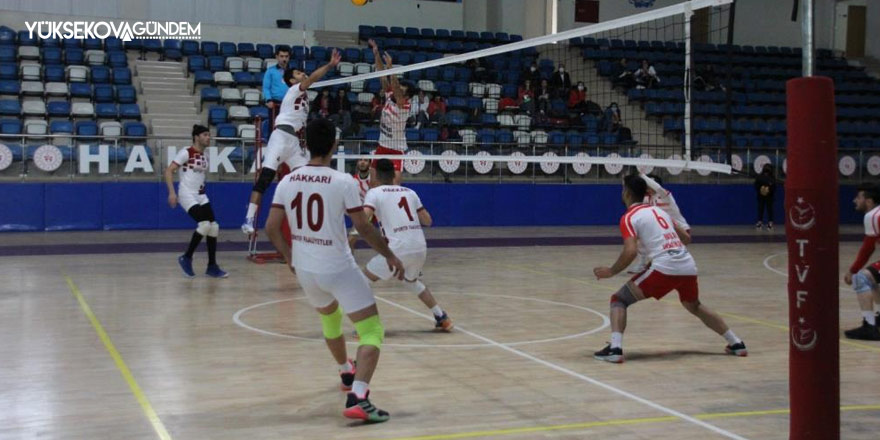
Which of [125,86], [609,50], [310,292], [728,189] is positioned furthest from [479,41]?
[310,292]

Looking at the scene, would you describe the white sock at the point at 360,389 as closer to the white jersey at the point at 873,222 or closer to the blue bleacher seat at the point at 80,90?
the white jersey at the point at 873,222

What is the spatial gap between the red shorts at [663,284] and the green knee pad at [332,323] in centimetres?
266

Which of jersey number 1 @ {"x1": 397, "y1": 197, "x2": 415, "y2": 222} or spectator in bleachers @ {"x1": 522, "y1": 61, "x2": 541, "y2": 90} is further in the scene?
spectator in bleachers @ {"x1": 522, "y1": 61, "x2": 541, "y2": 90}

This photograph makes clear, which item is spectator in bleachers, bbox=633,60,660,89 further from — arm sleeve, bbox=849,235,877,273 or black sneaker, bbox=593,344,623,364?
black sneaker, bbox=593,344,623,364

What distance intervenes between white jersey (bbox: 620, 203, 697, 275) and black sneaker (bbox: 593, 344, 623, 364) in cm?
73

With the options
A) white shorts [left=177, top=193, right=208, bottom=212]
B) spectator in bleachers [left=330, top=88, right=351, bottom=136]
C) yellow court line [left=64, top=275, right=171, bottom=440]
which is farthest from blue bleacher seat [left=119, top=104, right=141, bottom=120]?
yellow court line [left=64, top=275, right=171, bottom=440]

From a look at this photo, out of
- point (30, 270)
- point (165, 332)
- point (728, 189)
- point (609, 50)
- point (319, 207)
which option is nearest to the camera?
point (319, 207)

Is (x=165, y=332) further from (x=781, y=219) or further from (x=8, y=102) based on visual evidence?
(x=781, y=219)

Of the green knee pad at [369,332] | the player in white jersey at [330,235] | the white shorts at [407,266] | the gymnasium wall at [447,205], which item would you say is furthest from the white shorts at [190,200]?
the gymnasium wall at [447,205]

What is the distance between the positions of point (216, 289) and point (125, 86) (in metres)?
13.0

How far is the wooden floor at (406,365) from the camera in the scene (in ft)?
18.6

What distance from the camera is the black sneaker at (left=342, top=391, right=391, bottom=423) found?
5605 mm

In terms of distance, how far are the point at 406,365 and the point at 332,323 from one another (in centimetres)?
128

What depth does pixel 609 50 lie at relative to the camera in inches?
1176
